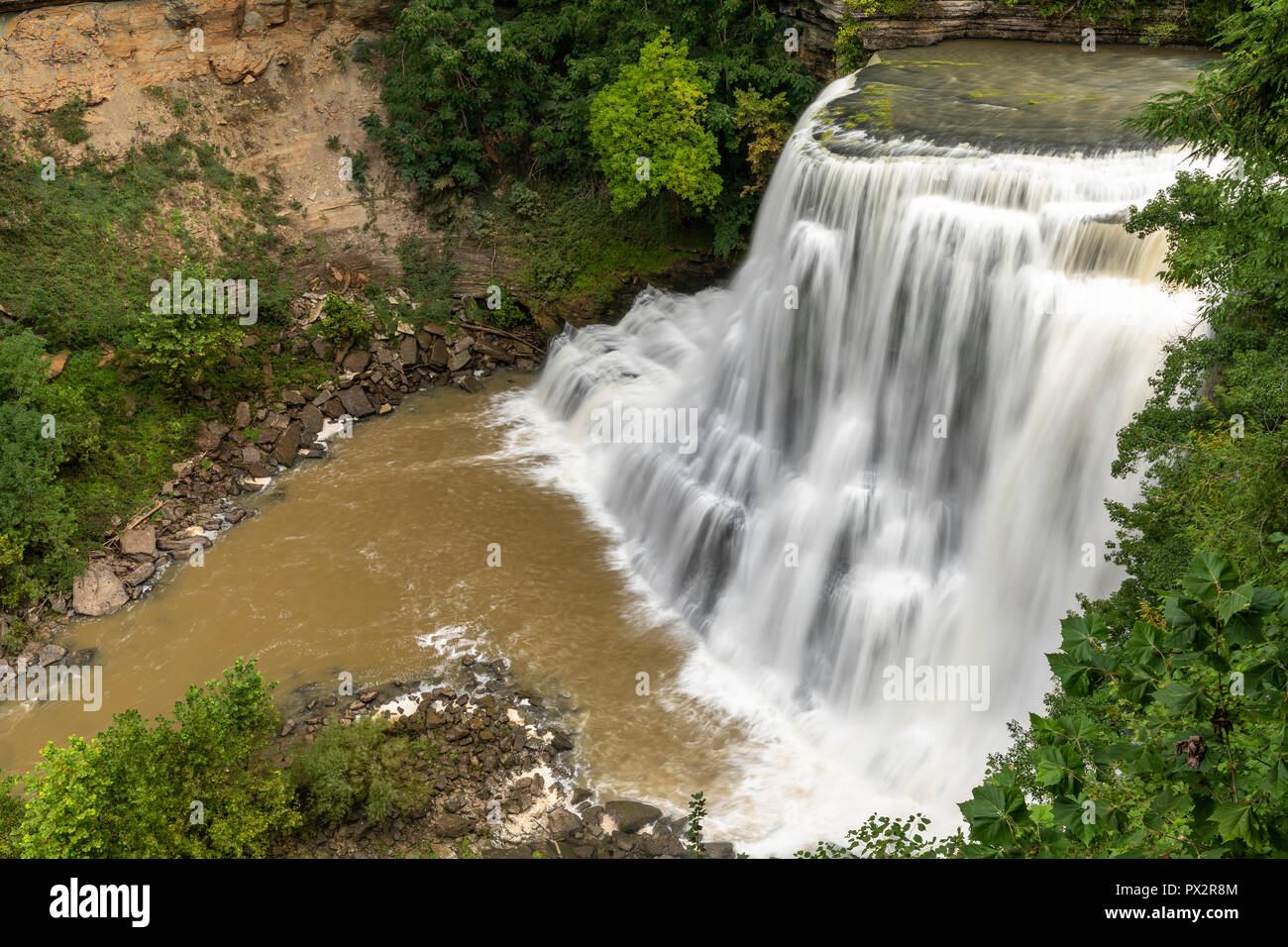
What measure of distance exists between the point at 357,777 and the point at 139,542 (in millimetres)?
9375

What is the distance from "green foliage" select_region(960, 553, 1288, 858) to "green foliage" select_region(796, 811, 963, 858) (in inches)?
113

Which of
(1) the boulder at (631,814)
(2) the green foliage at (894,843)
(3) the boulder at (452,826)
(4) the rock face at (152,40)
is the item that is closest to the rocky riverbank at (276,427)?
(4) the rock face at (152,40)

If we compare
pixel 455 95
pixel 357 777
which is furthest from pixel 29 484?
pixel 455 95

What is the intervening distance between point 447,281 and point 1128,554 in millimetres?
20961

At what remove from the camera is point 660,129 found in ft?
80.6

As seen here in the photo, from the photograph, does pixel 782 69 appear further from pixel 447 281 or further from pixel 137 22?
pixel 137 22

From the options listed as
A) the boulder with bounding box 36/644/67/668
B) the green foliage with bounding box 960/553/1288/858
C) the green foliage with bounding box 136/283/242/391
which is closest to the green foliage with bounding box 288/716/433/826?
the boulder with bounding box 36/644/67/668

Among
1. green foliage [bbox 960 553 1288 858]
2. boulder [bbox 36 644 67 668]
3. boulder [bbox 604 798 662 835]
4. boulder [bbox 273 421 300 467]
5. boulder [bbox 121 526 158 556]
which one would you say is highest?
green foliage [bbox 960 553 1288 858]

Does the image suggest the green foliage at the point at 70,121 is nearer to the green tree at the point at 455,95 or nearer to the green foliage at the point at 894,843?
the green tree at the point at 455,95

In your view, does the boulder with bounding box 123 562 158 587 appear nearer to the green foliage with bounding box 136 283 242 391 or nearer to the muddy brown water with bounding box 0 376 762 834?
the muddy brown water with bounding box 0 376 762 834

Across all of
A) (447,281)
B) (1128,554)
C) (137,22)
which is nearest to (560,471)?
(447,281)

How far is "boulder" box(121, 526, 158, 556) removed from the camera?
2072 centimetres

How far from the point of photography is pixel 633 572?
20.6 meters

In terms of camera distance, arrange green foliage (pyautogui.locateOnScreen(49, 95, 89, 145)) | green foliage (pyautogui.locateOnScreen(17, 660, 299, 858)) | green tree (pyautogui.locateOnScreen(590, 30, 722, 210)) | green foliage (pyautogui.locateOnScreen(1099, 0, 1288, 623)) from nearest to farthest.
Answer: green foliage (pyautogui.locateOnScreen(1099, 0, 1288, 623)), green foliage (pyautogui.locateOnScreen(17, 660, 299, 858)), green tree (pyautogui.locateOnScreen(590, 30, 722, 210)), green foliage (pyautogui.locateOnScreen(49, 95, 89, 145))
